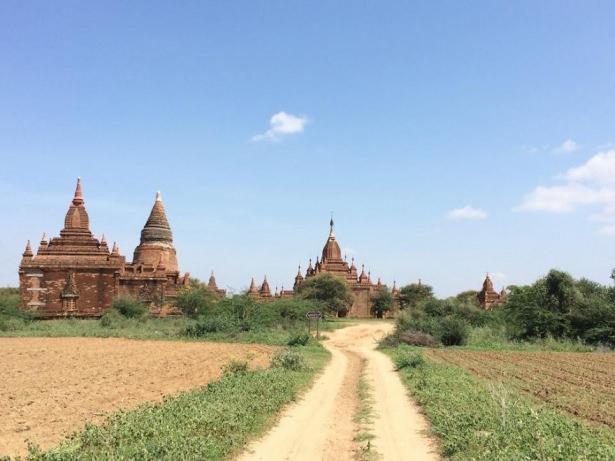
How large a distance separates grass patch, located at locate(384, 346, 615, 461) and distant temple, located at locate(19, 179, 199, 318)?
3335 centimetres

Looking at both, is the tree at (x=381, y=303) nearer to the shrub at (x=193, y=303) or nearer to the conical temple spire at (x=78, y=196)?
the shrub at (x=193, y=303)

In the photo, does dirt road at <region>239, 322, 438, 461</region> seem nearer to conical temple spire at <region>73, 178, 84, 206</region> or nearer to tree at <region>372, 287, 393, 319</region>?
conical temple spire at <region>73, 178, 84, 206</region>

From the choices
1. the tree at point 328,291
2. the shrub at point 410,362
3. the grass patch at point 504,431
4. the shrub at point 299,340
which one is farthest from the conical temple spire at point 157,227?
the grass patch at point 504,431

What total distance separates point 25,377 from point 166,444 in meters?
11.6

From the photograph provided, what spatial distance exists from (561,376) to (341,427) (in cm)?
1101

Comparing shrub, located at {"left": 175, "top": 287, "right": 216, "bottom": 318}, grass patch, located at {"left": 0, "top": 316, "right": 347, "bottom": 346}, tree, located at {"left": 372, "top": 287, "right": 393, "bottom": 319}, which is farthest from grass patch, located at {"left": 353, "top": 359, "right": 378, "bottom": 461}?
tree, located at {"left": 372, "top": 287, "right": 393, "bottom": 319}

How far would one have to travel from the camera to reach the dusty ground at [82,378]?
11.1 metres

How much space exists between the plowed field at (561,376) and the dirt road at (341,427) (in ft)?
10.9

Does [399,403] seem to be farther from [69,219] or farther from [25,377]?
[69,219]

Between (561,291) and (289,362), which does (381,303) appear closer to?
(561,291)

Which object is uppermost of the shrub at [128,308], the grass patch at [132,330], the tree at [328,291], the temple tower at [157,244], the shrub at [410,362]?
the temple tower at [157,244]

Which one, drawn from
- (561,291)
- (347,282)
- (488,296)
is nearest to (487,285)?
(488,296)

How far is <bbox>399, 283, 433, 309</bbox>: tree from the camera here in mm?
66000

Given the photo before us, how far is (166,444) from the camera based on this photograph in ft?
26.4
